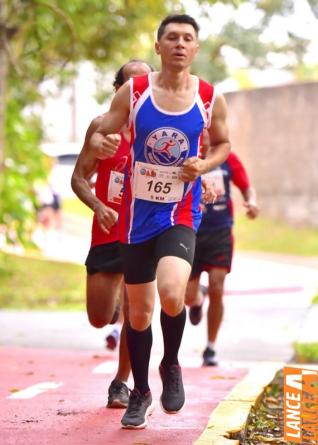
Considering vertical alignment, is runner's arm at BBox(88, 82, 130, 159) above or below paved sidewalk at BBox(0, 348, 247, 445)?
above

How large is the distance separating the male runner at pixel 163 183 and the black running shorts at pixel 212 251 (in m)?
3.58

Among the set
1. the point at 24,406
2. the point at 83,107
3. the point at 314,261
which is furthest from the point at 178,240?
the point at 83,107

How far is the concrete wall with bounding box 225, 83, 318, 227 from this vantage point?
26062 millimetres

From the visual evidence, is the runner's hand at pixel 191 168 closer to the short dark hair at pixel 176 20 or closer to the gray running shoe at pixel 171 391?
the short dark hair at pixel 176 20

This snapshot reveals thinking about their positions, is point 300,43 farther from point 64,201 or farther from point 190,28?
point 190,28

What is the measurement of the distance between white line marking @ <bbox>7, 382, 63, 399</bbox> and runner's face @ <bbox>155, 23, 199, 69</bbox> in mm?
2604

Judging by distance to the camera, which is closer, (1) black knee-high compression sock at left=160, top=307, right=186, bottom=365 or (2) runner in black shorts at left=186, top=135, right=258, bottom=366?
(1) black knee-high compression sock at left=160, top=307, right=186, bottom=365

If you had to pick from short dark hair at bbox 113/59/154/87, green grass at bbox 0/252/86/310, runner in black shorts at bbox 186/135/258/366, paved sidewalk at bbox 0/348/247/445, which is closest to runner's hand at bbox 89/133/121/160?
short dark hair at bbox 113/59/154/87

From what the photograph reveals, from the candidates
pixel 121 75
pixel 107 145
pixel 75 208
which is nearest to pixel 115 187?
pixel 121 75

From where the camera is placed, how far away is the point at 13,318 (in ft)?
44.2

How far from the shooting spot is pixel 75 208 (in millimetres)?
32031

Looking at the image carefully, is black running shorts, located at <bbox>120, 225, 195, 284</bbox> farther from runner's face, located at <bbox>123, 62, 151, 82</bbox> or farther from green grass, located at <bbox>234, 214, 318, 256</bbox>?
green grass, located at <bbox>234, 214, 318, 256</bbox>

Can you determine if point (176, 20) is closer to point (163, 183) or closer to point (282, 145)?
point (163, 183)

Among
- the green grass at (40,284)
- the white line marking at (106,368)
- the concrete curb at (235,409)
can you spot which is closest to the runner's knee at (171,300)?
the concrete curb at (235,409)
